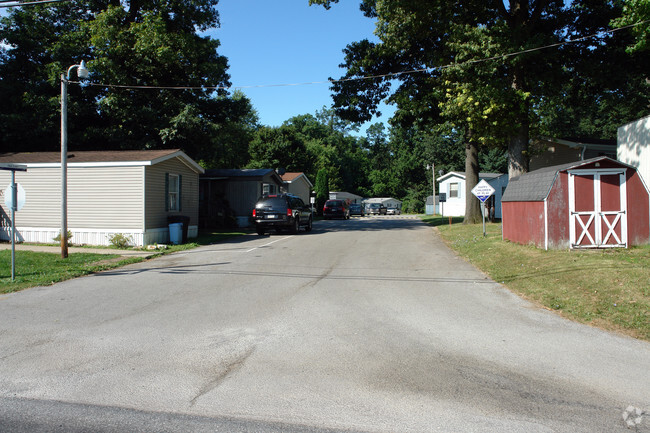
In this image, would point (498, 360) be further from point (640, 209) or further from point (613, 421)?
point (640, 209)

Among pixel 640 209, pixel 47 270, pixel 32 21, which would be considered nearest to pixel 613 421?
pixel 640 209

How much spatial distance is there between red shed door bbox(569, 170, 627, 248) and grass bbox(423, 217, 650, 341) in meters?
0.39

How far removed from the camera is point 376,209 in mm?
66250

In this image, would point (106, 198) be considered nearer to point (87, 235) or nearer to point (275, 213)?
point (87, 235)

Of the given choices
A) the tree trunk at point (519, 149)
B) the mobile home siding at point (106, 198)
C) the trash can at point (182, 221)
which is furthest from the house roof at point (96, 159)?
the tree trunk at point (519, 149)

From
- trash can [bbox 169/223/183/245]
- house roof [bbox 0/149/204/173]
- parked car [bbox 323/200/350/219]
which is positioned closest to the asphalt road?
house roof [bbox 0/149/204/173]

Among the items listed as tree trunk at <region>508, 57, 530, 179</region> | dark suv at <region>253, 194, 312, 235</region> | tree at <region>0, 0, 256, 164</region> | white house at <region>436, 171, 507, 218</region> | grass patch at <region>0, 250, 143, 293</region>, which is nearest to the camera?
grass patch at <region>0, 250, 143, 293</region>

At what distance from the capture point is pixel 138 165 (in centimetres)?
1702

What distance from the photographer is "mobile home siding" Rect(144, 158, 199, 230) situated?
17438mm

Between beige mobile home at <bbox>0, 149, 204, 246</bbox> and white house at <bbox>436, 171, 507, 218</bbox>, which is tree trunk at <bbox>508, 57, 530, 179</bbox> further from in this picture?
white house at <bbox>436, 171, 507, 218</bbox>

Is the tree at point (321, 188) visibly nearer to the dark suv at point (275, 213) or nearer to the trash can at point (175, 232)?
the dark suv at point (275, 213)

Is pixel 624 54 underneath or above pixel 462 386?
above

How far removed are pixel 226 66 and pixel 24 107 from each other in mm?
11404

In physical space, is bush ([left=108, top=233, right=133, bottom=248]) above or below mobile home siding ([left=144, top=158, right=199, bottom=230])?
below
